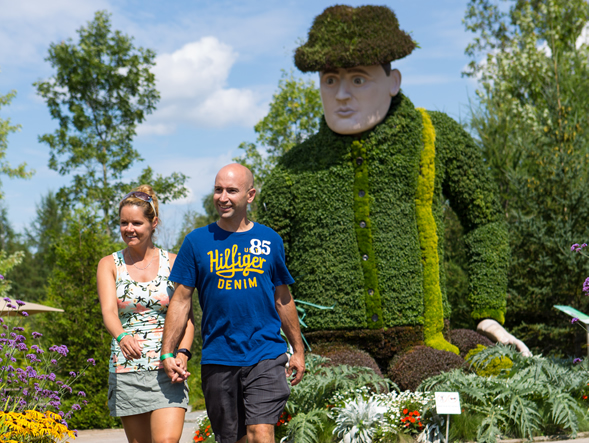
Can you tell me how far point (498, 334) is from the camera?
6184 millimetres

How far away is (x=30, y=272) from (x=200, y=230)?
3220 centimetres

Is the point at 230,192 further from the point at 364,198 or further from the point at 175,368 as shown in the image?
the point at 364,198

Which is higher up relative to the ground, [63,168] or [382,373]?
[63,168]

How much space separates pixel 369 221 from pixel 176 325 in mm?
3215

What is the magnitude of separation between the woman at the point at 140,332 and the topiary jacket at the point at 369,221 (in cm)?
288

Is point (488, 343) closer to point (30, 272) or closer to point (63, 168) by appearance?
point (63, 168)

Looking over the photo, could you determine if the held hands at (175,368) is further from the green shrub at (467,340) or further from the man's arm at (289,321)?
the green shrub at (467,340)

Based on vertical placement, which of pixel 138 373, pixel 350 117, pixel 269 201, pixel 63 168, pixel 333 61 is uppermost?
pixel 63 168

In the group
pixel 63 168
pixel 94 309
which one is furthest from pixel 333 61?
pixel 63 168

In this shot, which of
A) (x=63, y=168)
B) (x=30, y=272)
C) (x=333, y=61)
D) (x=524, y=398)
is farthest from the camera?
(x=30, y=272)

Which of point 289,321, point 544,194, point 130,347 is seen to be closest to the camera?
point 130,347

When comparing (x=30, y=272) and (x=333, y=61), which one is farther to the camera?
(x=30, y=272)

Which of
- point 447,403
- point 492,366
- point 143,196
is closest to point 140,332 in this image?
point 143,196

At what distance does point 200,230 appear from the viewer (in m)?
2.92
